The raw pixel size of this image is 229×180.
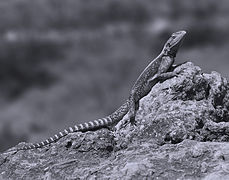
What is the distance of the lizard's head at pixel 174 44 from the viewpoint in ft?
30.9

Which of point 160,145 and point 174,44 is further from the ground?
point 174,44

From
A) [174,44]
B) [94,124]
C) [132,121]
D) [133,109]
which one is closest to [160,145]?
[132,121]

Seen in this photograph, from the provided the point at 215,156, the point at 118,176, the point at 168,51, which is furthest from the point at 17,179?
the point at 168,51

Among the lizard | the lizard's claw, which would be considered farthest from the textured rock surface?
the lizard

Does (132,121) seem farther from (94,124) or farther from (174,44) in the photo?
(174,44)

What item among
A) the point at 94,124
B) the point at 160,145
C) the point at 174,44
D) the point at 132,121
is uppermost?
the point at 174,44

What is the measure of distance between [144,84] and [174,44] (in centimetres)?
125

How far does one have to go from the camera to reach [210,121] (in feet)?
23.2

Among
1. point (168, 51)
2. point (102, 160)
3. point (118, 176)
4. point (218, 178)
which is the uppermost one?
point (168, 51)

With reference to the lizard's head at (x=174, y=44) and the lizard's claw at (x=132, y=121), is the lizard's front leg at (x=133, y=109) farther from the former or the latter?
the lizard's head at (x=174, y=44)

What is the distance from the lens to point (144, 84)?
8.90m

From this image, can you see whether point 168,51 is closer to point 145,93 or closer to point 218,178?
point 145,93

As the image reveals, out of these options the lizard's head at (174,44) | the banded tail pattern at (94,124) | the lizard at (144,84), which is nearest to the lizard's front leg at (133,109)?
the lizard at (144,84)

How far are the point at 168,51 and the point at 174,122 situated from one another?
2890mm
